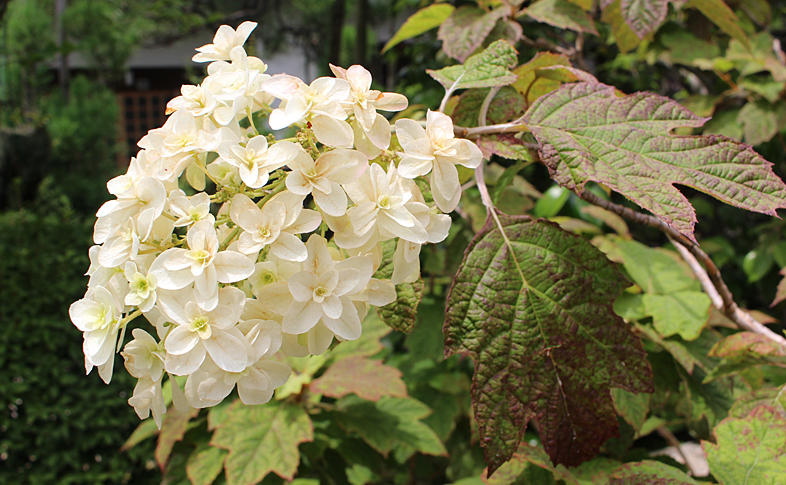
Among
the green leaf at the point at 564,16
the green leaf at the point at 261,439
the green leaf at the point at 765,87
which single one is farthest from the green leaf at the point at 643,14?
the green leaf at the point at 261,439

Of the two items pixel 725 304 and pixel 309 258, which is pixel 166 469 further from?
pixel 725 304

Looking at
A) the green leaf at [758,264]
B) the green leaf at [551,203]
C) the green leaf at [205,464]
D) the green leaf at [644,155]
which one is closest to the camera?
the green leaf at [644,155]

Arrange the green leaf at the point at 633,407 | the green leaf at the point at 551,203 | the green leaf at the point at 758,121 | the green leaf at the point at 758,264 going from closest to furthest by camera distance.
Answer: the green leaf at the point at 633,407, the green leaf at the point at 758,121, the green leaf at the point at 551,203, the green leaf at the point at 758,264

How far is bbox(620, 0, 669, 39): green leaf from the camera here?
1.02 metres

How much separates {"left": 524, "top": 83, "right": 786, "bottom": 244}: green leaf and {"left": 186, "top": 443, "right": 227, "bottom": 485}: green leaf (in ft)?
3.15

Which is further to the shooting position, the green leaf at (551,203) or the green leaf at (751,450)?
the green leaf at (551,203)

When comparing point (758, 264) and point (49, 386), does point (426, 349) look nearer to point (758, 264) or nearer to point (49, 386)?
point (758, 264)

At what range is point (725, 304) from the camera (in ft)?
2.86

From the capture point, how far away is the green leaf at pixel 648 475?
0.66 meters

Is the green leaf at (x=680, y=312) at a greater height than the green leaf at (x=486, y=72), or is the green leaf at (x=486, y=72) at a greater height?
the green leaf at (x=486, y=72)

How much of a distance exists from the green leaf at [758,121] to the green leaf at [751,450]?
0.91m

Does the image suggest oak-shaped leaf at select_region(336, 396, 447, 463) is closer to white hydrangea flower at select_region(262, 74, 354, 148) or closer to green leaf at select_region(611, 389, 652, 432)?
green leaf at select_region(611, 389, 652, 432)

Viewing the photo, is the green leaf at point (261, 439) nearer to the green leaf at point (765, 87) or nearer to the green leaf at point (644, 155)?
the green leaf at point (644, 155)

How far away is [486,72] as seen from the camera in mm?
686
